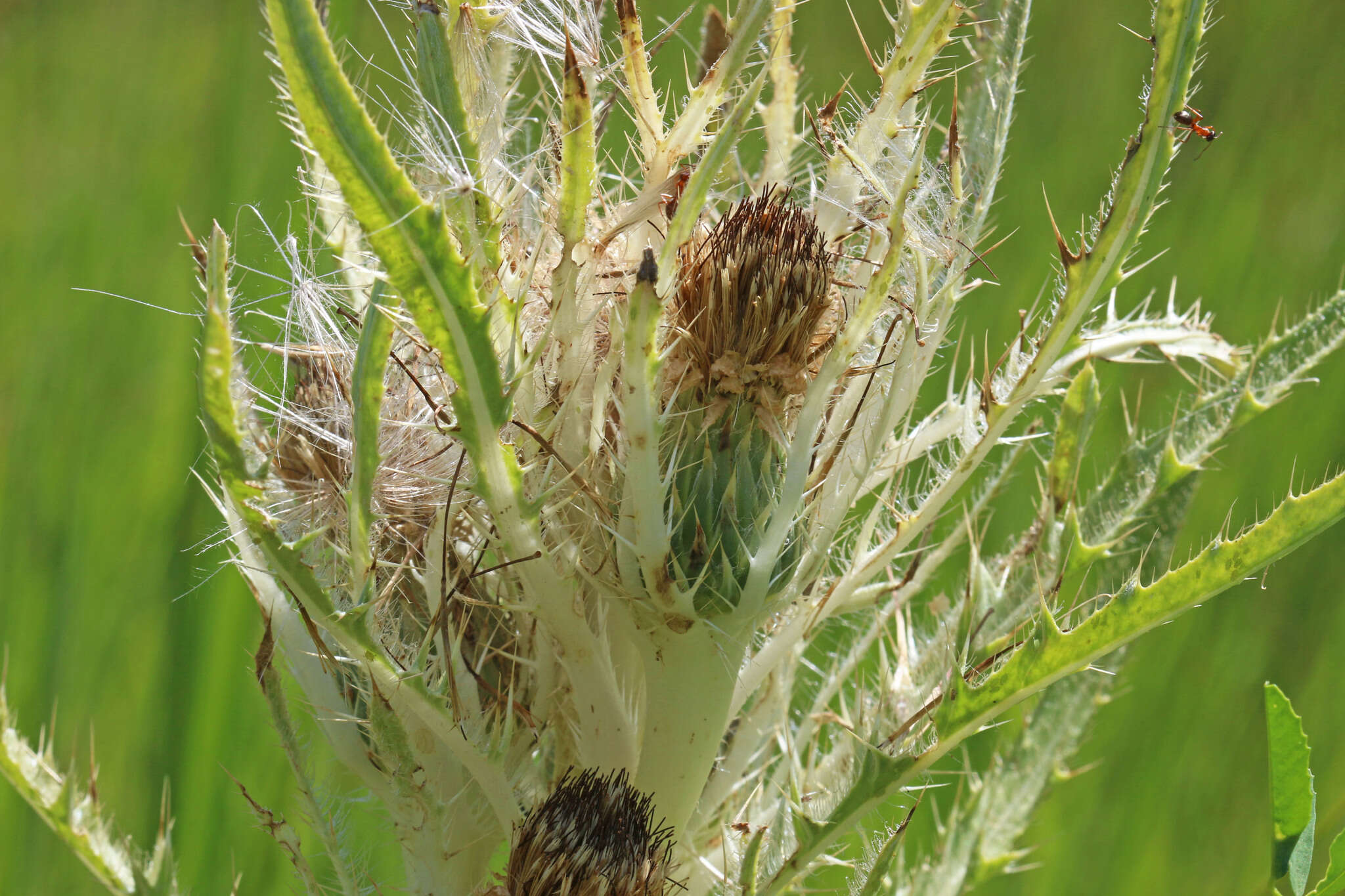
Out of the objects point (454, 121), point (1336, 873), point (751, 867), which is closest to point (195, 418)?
point (454, 121)

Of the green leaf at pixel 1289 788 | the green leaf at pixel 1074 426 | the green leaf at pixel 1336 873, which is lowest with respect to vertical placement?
the green leaf at pixel 1336 873

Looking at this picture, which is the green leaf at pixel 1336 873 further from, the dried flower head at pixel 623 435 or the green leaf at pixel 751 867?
the green leaf at pixel 751 867

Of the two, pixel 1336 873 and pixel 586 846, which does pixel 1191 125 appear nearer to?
pixel 1336 873

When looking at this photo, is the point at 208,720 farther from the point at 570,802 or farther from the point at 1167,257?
the point at 1167,257

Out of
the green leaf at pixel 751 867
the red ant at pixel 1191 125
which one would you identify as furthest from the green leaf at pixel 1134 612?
the red ant at pixel 1191 125

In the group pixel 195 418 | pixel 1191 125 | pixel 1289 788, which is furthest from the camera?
pixel 195 418

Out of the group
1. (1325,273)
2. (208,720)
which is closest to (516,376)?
(208,720)

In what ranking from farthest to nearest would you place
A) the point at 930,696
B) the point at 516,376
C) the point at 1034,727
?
the point at 1034,727 < the point at 930,696 < the point at 516,376
